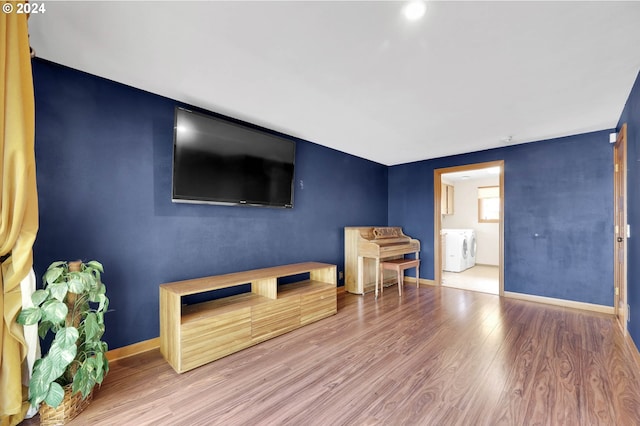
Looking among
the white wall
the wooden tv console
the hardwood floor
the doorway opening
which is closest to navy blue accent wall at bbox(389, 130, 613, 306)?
the hardwood floor

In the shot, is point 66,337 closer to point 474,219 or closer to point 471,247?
point 471,247

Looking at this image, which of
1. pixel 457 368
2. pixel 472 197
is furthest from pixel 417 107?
pixel 472 197

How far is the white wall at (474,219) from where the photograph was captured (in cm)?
685

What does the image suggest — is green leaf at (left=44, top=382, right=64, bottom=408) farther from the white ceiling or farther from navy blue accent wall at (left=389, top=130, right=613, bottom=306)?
navy blue accent wall at (left=389, top=130, right=613, bottom=306)

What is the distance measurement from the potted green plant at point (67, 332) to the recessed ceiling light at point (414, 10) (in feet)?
8.13

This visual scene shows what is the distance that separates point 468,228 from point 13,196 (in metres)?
8.15

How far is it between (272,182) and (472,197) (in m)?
6.08

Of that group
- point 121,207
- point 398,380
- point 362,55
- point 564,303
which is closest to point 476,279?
point 564,303

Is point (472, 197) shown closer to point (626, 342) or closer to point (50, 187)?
point (626, 342)

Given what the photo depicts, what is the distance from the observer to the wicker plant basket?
1543mm

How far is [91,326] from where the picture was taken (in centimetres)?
165

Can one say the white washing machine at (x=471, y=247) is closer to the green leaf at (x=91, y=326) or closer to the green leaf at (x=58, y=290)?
the green leaf at (x=91, y=326)

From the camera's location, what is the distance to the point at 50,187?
6.68ft

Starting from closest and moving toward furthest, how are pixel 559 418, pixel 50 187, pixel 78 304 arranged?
pixel 559 418
pixel 78 304
pixel 50 187
